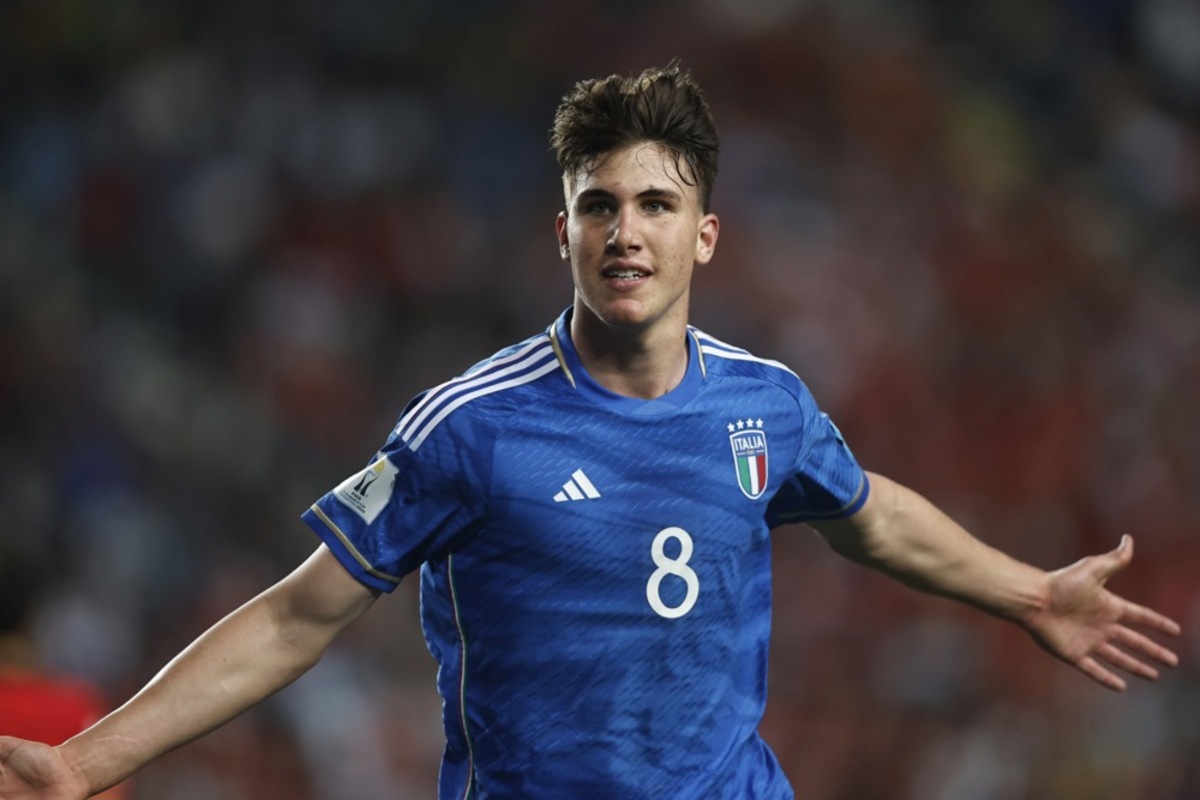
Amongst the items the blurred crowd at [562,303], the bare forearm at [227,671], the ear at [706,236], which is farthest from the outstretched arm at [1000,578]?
the blurred crowd at [562,303]

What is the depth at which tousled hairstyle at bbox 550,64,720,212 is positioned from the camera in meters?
3.53

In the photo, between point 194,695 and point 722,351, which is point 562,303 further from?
point 194,695

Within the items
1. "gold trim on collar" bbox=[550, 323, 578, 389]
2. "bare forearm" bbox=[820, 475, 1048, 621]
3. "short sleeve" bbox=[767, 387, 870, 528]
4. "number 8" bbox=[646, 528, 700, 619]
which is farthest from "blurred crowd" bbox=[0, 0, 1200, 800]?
"gold trim on collar" bbox=[550, 323, 578, 389]

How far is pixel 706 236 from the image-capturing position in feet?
12.2

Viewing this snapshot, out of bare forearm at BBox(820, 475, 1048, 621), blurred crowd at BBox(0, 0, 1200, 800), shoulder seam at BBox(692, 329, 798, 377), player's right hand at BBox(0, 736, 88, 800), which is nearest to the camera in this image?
player's right hand at BBox(0, 736, 88, 800)

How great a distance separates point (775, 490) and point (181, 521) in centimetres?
581

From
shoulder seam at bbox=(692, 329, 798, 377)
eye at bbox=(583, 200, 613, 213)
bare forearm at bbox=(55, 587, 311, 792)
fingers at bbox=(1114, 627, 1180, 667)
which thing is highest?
eye at bbox=(583, 200, 613, 213)

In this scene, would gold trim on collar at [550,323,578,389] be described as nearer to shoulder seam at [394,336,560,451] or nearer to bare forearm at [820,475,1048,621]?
shoulder seam at [394,336,560,451]

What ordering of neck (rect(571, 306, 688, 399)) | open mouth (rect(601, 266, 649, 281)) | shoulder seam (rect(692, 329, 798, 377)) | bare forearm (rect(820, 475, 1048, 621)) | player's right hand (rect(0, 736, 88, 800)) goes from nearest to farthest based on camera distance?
player's right hand (rect(0, 736, 88, 800)) → open mouth (rect(601, 266, 649, 281)) → neck (rect(571, 306, 688, 399)) → shoulder seam (rect(692, 329, 798, 377)) → bare forearm (rect(820, 475, 1048, 621))

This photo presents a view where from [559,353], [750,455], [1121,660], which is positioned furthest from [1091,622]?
[559,353]

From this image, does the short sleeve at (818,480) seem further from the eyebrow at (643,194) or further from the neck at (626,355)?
the eyebrow at (643,194)

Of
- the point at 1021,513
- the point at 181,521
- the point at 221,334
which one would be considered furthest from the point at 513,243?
the point at 1021,513

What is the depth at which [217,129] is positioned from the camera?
10578 mm

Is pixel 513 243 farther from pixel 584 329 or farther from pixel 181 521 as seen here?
pixel 584 329
